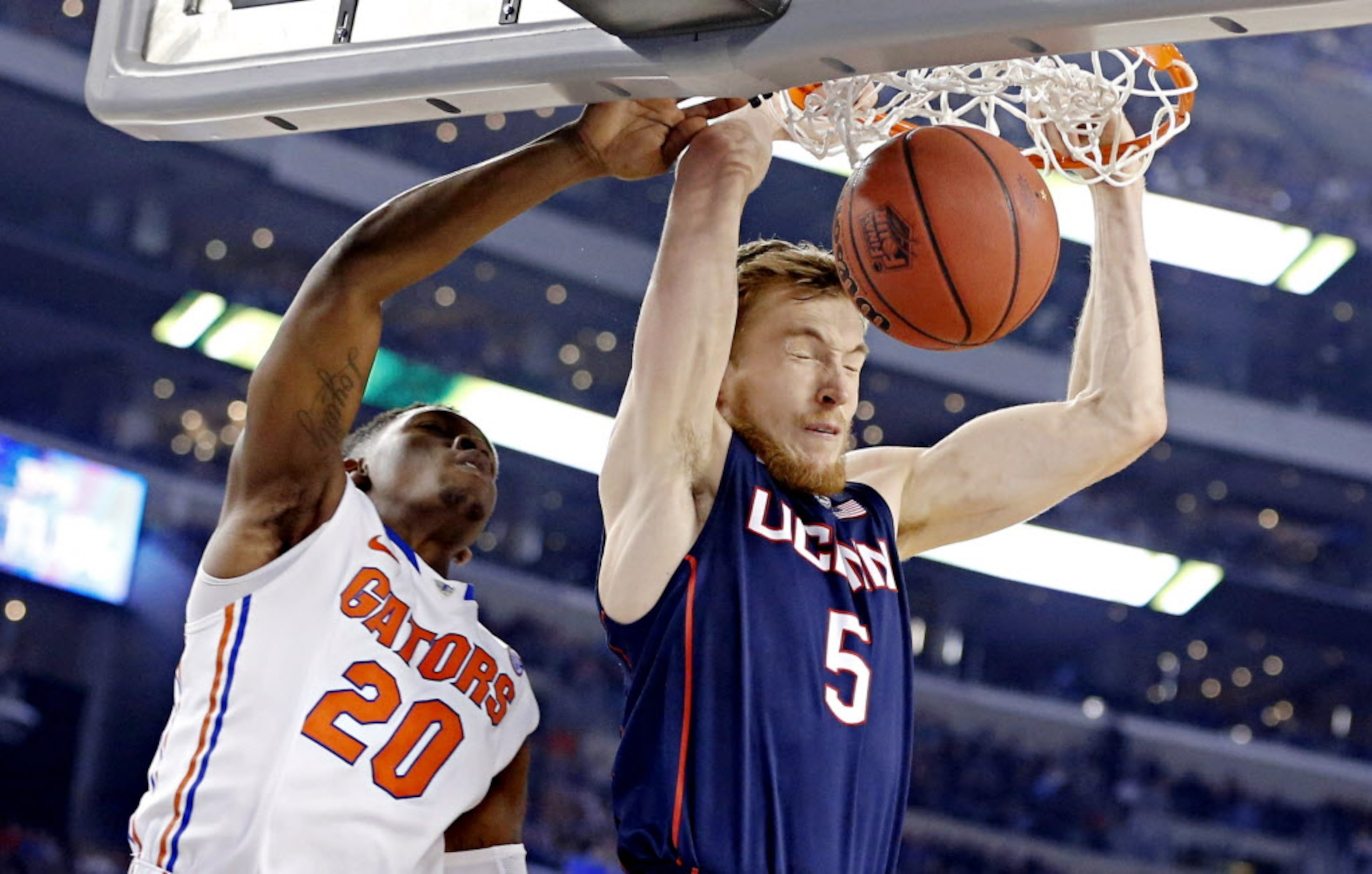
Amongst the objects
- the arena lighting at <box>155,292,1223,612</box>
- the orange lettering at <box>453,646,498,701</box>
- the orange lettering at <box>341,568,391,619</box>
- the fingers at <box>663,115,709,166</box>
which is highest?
→ the fingers at <box>663,115,709,166</box>

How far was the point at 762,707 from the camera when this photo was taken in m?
2.23

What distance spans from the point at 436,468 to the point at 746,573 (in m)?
0.90

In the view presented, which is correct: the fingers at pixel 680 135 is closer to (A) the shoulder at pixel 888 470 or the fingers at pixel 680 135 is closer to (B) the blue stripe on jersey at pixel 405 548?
(A) the shoulder at pixel 888 470

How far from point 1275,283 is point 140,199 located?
11033mm

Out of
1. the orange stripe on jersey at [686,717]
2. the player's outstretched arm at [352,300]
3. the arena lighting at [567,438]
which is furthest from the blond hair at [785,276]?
the arena lighting at [567,438]

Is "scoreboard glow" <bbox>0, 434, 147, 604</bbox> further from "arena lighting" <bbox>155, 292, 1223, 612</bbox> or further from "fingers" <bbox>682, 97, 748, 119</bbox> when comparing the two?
"fingers" <bbox>682, 97, 748, 119</bbox>

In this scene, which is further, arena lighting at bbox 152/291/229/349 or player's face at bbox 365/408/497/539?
arena lighting at bbox 152/291/229/349

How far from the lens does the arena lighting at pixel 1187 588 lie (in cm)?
1567

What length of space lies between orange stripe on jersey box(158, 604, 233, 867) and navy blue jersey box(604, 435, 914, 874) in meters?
0.71

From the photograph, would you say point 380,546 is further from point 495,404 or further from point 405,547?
point 495,404

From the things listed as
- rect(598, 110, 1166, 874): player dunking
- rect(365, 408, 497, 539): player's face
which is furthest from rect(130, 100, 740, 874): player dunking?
rect(598, 110, 1166, 874): player dunking

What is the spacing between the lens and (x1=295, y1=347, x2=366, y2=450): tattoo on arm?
250 cm

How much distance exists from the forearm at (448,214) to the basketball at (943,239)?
46 centimetres

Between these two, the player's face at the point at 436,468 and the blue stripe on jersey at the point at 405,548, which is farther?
the player's face at the point at 436,468
